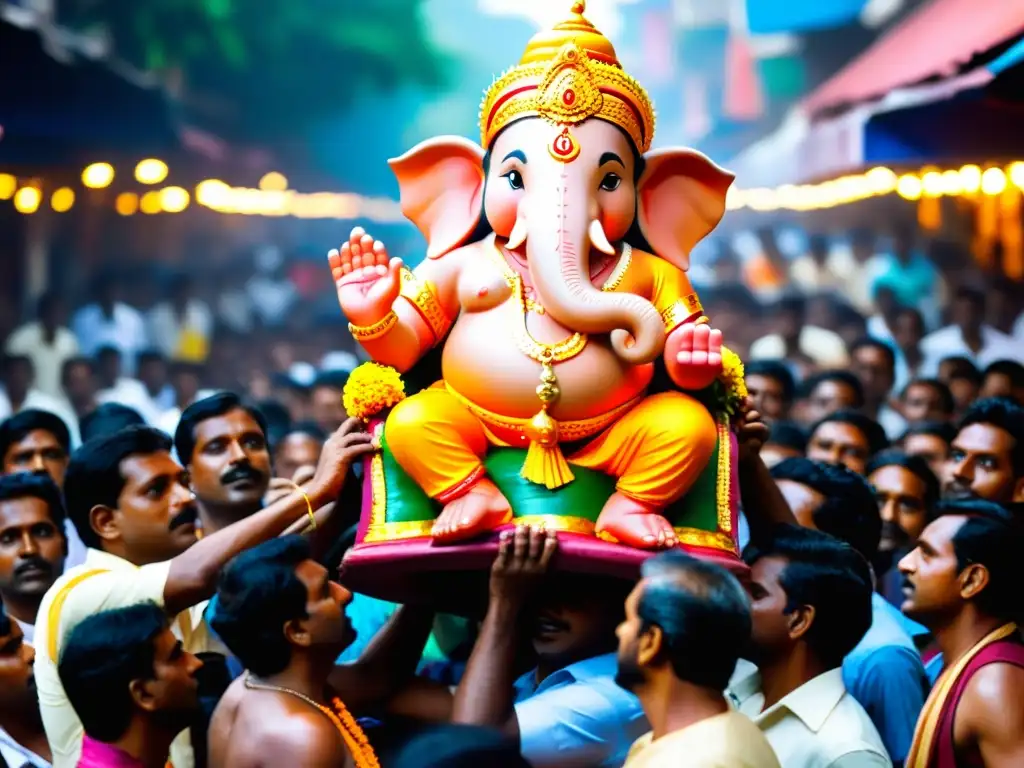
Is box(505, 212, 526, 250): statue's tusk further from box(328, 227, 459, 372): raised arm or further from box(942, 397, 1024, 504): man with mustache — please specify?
box(942, 397, 1024, 504): man with mustache

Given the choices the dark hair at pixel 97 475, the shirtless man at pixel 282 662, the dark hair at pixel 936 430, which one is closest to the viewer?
the shirtless man at pixel 282 662

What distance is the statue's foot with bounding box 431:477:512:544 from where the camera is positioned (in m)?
4.03

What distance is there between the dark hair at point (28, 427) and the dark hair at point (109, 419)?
0.36 feet

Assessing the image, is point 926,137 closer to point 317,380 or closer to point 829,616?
point 317,380

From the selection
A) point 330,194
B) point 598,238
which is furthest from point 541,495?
point 330,194

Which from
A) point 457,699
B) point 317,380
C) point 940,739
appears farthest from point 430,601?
point 317,380

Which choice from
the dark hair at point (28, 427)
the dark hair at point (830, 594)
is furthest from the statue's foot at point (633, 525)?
the dark hair at point (28, 427)

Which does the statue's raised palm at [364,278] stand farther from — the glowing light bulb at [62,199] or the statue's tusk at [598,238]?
the glowing light bulb at [62,199]

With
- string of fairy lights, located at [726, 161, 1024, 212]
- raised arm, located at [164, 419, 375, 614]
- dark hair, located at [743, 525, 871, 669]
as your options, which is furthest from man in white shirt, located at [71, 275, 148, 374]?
dark hair, located at [743, 525, 871, 669]

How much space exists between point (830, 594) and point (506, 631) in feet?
2.87

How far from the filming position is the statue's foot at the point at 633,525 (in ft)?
13.1

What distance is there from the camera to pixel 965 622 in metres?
4.29

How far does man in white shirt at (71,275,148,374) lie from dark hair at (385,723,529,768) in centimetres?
963

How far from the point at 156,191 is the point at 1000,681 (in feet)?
48.0
